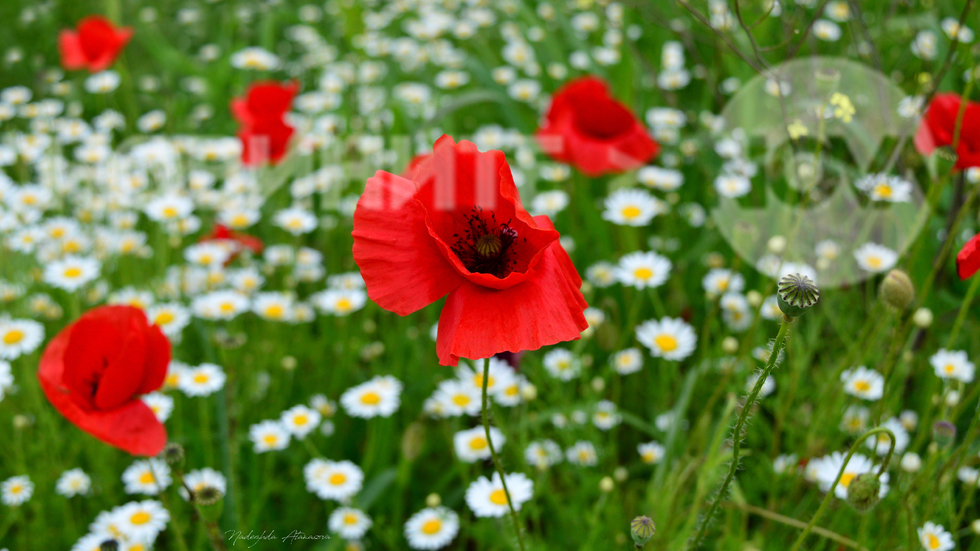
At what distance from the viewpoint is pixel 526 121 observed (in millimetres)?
2561

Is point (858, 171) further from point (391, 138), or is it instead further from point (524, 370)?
point (391, 138)

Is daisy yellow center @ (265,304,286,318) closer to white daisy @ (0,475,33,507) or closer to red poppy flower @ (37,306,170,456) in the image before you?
white daisy @ (0,475,33,507)

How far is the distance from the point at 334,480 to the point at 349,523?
0.26ft

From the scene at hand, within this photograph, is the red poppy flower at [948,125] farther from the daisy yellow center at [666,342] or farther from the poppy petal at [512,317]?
the poppy petal at [512,317]

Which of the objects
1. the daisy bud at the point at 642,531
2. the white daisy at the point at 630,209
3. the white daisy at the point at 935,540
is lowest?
the white daisy at the point at 630,209

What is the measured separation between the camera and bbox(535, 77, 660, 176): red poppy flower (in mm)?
1744

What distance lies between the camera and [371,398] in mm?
1489

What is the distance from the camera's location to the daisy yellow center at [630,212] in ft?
5.95

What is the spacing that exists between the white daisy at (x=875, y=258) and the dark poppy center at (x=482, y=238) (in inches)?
45.7

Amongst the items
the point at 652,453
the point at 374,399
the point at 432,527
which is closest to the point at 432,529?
the point at 432,527

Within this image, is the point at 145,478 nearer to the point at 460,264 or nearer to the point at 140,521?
the point at 140,521

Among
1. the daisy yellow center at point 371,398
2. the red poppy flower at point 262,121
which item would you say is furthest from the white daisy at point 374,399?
the red poppy flower at point 262,121

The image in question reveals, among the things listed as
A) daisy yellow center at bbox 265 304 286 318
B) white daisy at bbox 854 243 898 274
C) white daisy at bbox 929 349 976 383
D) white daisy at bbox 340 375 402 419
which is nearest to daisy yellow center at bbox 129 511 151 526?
white daisy at bbox 340 375 402 419

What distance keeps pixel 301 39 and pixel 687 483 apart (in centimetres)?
291
